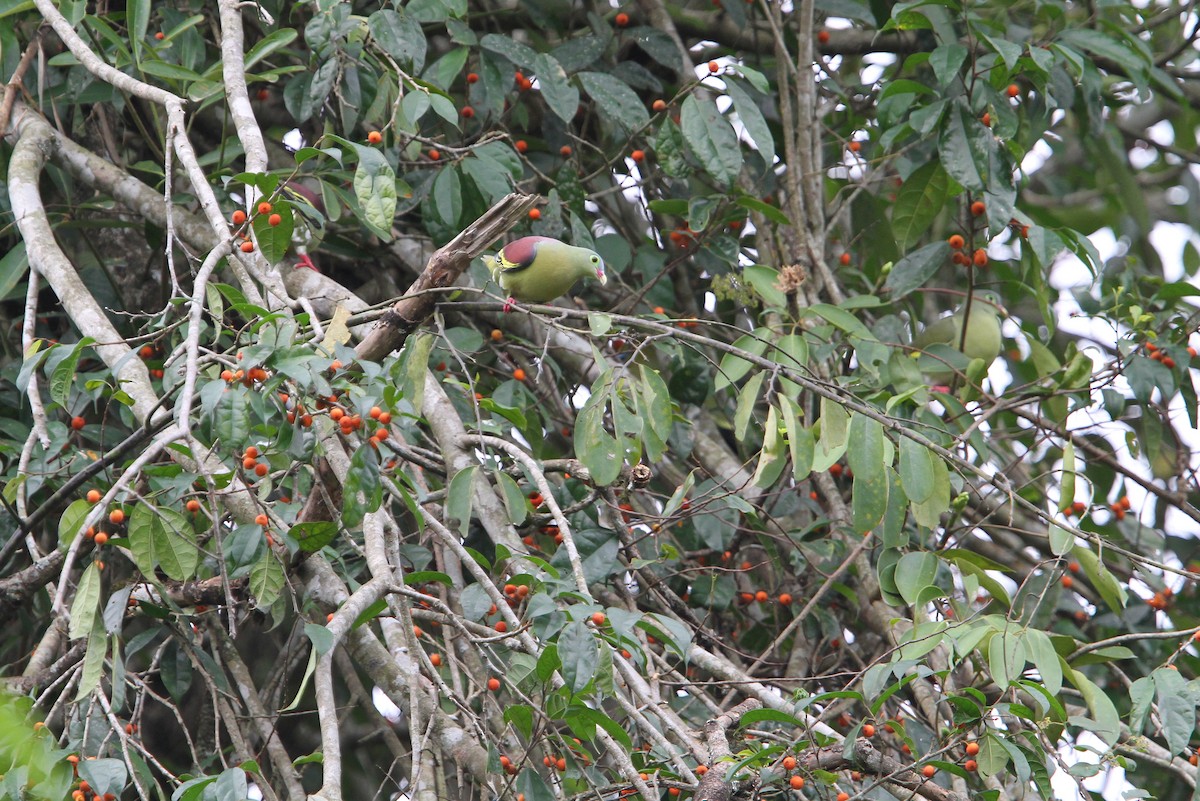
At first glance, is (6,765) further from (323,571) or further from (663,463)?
(663,463)

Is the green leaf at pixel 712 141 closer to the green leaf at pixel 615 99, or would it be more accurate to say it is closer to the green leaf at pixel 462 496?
the green leaf at pixel 615 99

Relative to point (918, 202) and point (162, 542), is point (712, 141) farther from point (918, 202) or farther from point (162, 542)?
point (162, 542)

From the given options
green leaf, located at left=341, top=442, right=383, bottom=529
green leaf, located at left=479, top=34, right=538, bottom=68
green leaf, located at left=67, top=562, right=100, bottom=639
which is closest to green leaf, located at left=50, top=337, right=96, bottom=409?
green leaf, located at left=67, top=562, right=100, bottom=639

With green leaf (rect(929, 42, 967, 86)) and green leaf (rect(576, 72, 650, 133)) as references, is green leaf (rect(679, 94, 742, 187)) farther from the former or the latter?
green leaf (rect(929, 42, 967, 86))

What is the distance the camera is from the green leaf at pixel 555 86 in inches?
129

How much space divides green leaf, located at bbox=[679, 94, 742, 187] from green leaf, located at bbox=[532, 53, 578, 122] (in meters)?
0.31

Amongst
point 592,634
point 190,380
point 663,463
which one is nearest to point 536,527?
point 663,463

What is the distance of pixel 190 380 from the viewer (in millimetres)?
1844

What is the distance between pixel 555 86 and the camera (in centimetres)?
332

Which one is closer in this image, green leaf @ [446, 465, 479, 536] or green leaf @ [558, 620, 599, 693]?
green leaf @ [558, 620, 599, 693]

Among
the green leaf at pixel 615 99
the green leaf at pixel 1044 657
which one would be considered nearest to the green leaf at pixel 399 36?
the green leaf at pixel 615 99

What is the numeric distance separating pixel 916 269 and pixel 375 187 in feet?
5.88

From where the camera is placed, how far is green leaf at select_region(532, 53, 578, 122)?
10.8ft

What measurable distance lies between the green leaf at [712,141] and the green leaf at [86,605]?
5.86 feet
